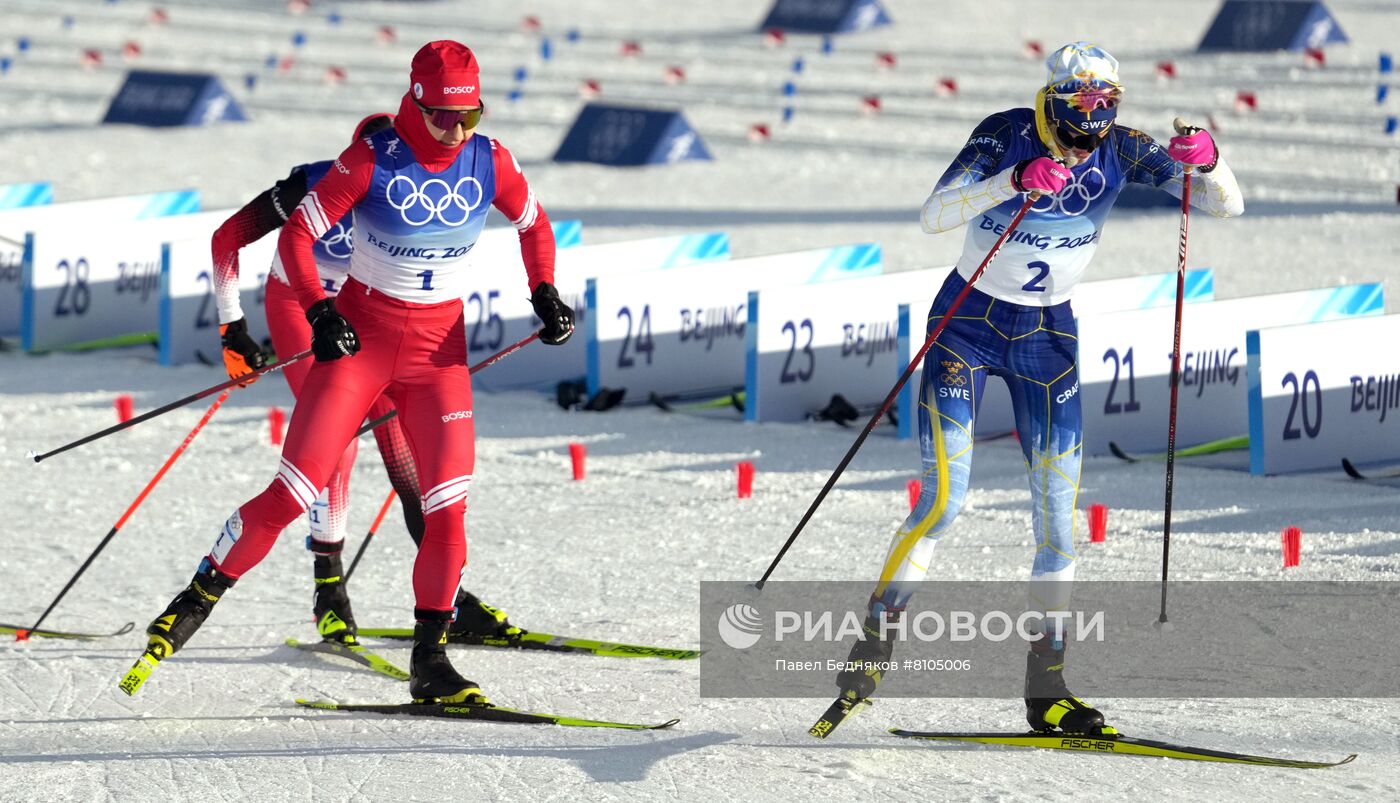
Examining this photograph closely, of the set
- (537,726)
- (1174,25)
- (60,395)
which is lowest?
(537,726)

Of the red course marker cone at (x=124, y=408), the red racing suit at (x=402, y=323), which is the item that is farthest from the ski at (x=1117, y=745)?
the red course marker cone at (x=124, y=408)

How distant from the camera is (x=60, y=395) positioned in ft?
42.6

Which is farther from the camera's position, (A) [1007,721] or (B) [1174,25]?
(B) [1174,25]

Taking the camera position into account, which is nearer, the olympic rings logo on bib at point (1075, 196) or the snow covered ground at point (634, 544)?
the snow covered ground at point (634, 544)

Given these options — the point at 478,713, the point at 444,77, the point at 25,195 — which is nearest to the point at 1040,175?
the point at 444,77

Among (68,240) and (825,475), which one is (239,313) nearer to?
(825,475)

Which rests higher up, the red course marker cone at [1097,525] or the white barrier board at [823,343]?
the white barrier board at [823,343]

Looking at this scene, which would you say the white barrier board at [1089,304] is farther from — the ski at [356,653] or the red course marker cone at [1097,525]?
the ski at [356,653]

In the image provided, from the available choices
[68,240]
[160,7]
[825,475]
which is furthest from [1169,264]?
[160,7]

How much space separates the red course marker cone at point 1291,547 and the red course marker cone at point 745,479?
8.97 feet

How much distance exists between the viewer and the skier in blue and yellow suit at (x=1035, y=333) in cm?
657

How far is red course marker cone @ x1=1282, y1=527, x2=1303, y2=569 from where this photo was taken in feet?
28.9

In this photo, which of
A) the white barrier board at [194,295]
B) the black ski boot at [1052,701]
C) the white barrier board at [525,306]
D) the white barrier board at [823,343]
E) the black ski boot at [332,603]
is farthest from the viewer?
the white barrier board at [194,295]

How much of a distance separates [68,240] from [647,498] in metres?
5.83
